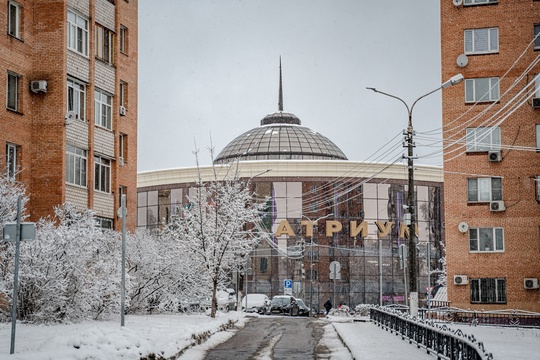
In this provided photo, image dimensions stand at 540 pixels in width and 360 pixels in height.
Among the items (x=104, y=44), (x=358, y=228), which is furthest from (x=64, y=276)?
(x=358, y=228)

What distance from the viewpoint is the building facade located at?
81500 mm

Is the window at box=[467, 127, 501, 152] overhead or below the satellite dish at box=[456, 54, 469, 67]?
below

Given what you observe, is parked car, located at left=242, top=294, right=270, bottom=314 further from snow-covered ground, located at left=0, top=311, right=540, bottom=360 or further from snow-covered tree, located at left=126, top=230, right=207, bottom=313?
snow-covered ground, located at left=0, top=311, right=540, bottom=360

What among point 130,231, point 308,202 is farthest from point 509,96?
point 308,202

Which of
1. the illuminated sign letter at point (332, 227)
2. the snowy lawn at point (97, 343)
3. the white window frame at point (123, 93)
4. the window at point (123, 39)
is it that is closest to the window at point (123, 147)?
the white window frame at point (123, 93)

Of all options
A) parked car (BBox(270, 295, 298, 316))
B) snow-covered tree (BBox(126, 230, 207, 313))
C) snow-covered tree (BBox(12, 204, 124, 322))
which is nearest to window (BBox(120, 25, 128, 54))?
snow-covered tree (BBox(126, 230, 207, 313))

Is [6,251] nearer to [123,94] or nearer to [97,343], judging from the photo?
[97,343]

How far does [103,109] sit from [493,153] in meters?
19.2

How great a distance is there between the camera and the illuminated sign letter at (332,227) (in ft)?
269

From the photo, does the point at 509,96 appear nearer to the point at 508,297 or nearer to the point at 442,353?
the point at 508,297

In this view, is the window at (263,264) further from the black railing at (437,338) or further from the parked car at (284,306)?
the black railing at (437,338)

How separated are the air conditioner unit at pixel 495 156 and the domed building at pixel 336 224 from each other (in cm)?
3537

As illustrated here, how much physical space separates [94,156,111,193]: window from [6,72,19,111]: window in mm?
5282

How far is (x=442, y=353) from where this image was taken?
57.7ft
